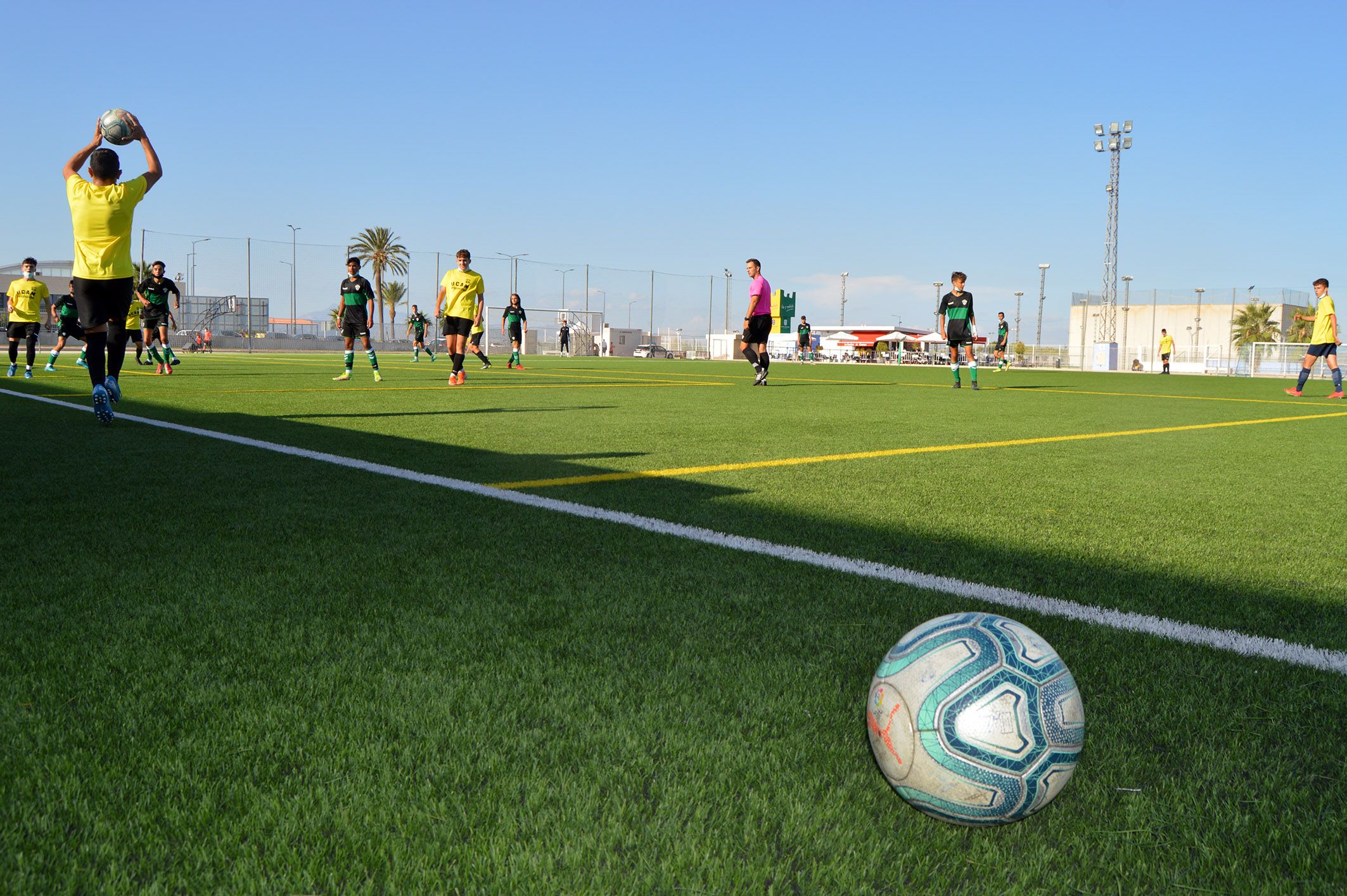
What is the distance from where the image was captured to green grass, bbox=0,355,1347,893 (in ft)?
5.15

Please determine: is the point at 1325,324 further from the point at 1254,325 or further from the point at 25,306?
the point at 1254,325

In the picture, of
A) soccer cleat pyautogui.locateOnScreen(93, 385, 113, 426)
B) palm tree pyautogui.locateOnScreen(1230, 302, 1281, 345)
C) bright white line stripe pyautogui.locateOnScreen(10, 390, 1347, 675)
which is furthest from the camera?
palm tree pyautogui.locateOnScreen(1230, 302, 1281, 345)

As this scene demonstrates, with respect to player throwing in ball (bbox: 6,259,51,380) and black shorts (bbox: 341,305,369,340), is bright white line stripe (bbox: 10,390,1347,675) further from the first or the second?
player throwing in ball (bbox: 6,259,51,380)

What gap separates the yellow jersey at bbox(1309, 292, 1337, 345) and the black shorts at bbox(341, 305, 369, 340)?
1541 cm

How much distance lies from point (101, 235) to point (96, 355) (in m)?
0.87

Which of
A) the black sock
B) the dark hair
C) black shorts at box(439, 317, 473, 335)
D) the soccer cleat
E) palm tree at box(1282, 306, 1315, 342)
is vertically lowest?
the soccer cleat

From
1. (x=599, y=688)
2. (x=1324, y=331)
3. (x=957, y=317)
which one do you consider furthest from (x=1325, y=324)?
(x=599, y=688)

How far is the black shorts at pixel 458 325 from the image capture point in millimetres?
15211

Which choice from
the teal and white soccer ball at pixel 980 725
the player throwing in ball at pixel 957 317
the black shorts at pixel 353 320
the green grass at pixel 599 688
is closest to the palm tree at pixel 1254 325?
the player throwing in ball at pixel 957 317

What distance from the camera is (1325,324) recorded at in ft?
54.6

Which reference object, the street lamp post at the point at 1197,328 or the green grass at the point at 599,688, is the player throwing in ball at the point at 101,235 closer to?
the green grass at the point at 599,688

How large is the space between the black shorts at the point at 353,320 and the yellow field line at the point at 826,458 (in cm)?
1044

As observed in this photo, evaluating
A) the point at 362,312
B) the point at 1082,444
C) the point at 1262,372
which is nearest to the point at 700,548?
the point at 1082,444

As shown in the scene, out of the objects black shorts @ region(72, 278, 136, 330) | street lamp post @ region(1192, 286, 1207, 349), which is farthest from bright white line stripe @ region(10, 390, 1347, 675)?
street lamp post @ region(1192, 286, 1207, 349)
